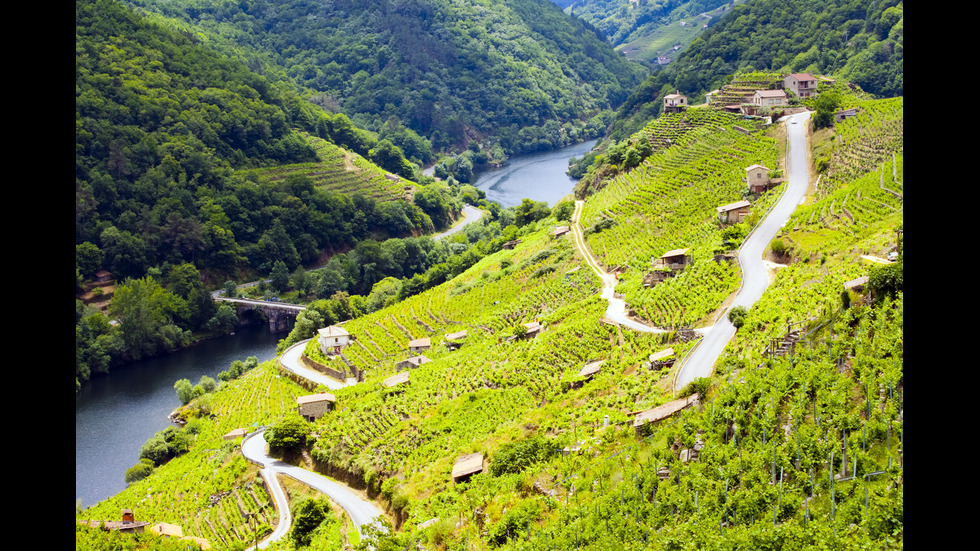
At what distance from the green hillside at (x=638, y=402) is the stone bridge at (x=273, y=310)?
18228mm

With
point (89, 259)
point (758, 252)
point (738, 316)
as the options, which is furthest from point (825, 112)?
point (89, 259)

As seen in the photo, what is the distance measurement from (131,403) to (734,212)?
39.6 metres

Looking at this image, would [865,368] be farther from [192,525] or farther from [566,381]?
[192,525]

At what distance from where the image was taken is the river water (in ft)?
143

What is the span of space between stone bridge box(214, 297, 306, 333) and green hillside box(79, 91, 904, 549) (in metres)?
18.2

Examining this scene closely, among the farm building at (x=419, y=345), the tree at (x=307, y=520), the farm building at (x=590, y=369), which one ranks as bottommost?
the farm building at (x=419, y=345)

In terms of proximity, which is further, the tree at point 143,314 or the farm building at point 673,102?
the farm building at point 673,102

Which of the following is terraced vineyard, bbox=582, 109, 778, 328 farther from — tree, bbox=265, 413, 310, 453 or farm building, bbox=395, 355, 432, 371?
tree, bbox=265, 413, 310, 453

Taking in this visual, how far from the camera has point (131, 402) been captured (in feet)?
180

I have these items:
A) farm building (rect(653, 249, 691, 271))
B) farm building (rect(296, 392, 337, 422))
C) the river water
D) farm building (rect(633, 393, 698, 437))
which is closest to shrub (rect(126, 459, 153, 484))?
the river water

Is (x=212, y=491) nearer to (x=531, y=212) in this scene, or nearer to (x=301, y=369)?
(x=301, y=369)

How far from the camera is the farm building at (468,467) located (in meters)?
25.0

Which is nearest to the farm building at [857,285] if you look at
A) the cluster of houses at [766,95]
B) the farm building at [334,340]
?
the farm building at [334,340]

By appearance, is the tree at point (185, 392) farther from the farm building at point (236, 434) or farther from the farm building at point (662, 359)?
the farm building at point (662, 359)
